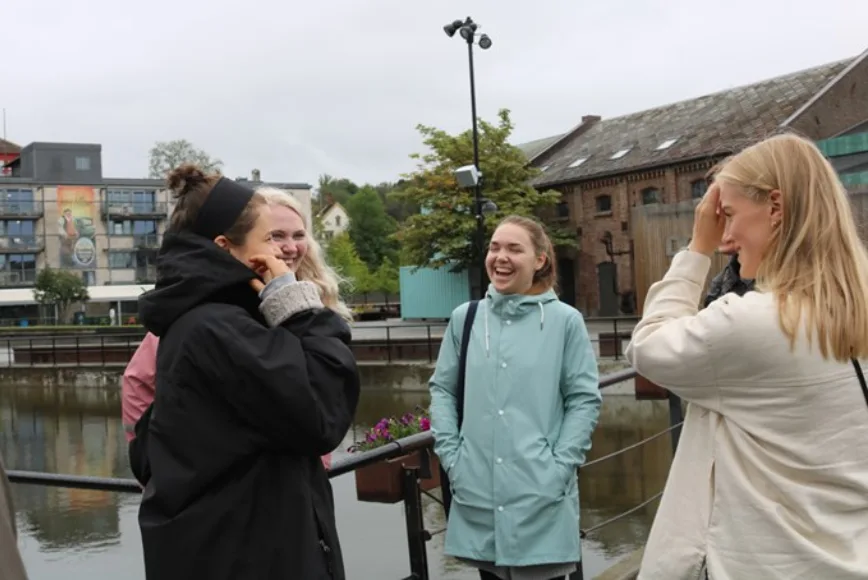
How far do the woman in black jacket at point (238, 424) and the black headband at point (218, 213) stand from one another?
0.21 ft

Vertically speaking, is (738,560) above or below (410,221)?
below

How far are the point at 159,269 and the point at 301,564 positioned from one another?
79cm

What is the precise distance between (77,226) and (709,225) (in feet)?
227

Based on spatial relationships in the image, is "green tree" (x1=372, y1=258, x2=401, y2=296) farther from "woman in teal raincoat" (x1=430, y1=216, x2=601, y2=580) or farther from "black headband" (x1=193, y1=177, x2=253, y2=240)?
"black headband" (x1=193, y1=177, x2=253, y2=240)

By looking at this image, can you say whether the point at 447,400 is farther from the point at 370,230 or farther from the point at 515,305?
the point at 370,230

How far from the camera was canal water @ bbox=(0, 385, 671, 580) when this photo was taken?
8250 millimetres

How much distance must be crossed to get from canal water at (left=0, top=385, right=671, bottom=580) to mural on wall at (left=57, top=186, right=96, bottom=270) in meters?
47.8

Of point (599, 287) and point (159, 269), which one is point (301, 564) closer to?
point (159, 269)

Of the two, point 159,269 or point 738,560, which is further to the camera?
point 159,269

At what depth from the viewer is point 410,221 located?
37656mm

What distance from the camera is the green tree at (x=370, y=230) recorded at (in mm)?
81438

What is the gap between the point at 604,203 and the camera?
37125 millimetres

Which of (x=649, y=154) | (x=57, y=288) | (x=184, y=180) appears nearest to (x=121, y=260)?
(x=57, y=288)

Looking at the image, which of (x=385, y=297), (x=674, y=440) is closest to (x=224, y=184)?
(x=674, y=440)
